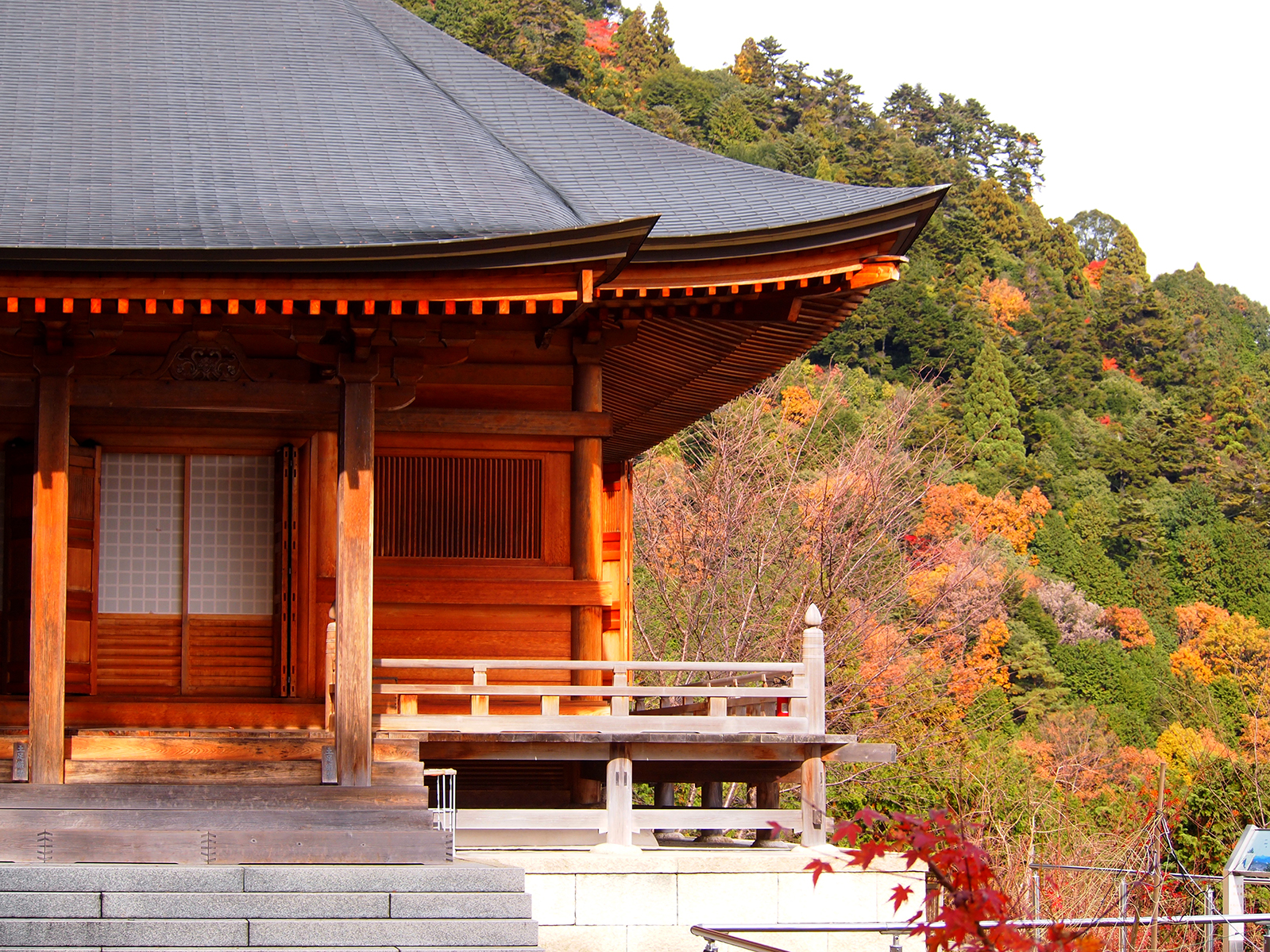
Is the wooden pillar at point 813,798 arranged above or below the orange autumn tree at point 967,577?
below

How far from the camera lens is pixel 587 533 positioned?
11.0 metres

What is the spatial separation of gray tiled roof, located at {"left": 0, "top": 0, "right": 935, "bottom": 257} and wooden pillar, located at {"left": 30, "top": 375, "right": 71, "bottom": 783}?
1.34m

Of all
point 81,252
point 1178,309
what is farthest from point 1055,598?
point 81,252

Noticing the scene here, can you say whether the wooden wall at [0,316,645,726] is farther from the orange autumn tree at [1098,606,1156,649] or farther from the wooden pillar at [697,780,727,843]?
the orange autumn tree at [1098,606,1156,649]

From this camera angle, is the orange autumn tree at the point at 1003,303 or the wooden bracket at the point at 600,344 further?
the orange autumn tree at the point at 1003,303

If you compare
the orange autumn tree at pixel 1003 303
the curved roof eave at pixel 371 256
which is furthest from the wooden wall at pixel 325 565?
the orange autumn tree at pixel 1003 303

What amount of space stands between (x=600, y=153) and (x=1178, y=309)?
291 ft

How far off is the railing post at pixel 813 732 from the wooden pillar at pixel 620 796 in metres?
1.27

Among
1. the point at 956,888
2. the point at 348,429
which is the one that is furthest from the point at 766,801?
the point at 956,888

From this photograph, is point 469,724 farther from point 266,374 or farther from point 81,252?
point 81,252

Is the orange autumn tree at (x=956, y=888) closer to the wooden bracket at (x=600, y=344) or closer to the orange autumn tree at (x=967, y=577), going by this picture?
the wooden bracket at (x=600, y=344)

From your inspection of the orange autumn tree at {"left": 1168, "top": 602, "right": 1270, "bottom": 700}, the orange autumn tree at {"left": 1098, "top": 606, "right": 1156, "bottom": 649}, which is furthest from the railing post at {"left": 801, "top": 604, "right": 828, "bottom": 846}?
the orange autumn tree at {"left": 1098, "top": 606, "right": 1156, "bottom": 649}

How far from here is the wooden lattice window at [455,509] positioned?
11164 mm

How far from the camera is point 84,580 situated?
34.8ft
